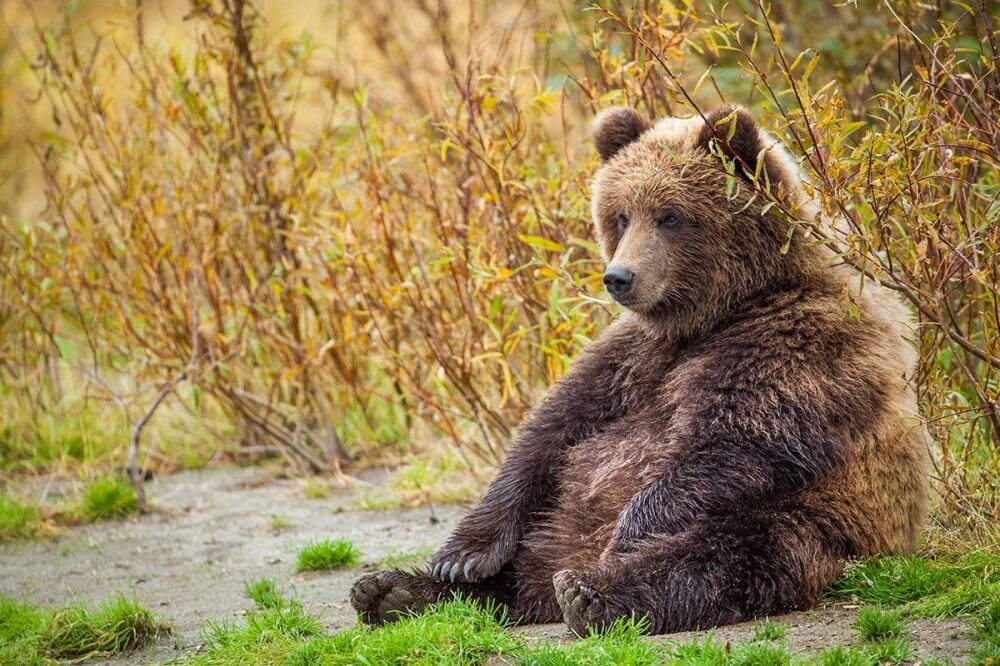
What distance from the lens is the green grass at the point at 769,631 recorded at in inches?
151

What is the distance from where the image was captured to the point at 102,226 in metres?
7.81

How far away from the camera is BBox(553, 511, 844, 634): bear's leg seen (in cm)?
407

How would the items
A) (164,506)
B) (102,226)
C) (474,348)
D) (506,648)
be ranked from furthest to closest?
1. (102,226)
2. (164,506)
3. (474,348)
4. (506,648)

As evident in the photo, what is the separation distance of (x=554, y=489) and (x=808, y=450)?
3.73 ft

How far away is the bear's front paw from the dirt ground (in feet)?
1.11

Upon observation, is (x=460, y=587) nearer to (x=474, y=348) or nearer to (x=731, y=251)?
(x=731, y=251)

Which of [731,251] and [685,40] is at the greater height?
[685,40]

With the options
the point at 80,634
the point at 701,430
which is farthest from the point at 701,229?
the point at 80,634

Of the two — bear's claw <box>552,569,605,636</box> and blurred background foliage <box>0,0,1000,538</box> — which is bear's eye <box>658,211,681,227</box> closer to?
blurred background foliage <box>0,0,1000,538</box>

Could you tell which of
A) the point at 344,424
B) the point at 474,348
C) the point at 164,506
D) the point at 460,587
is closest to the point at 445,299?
the point at 474,348

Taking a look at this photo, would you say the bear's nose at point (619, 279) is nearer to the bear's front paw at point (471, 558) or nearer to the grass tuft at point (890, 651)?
the bear's front paw at point (471, 558)

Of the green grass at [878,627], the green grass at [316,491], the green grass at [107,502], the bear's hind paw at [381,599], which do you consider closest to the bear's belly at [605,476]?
the bear's hind paw at [381,599]

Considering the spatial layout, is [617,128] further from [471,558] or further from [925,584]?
[925,584]

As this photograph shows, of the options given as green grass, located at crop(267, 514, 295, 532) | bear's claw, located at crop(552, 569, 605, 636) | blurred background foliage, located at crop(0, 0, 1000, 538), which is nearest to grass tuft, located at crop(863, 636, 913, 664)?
bear's claw, located at crop(552, 569, 605, 636)
